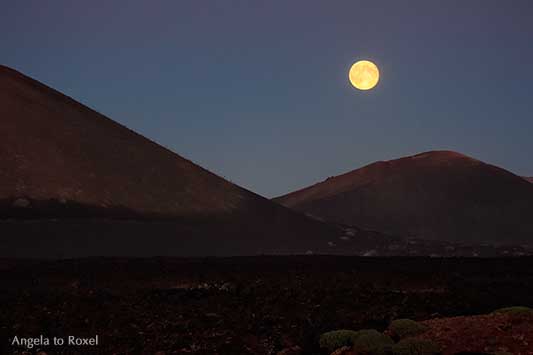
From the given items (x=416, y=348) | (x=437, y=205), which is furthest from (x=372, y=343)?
(x=437, y=205)

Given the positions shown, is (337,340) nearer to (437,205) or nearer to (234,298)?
(234,298)

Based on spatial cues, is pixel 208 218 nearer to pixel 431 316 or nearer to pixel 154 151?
pixel 154 151

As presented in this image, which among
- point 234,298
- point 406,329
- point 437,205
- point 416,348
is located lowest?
point 416,348

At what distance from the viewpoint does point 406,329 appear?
16.7m

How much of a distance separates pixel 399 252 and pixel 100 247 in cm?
4245

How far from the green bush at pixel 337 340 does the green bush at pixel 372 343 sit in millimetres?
427

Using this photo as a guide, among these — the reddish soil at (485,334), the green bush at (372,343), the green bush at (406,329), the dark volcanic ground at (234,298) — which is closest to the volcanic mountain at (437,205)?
the dark volcanic ground at (234,298)

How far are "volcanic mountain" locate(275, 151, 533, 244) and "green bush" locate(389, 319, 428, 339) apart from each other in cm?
14498

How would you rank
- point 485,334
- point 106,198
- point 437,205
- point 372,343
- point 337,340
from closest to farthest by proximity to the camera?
point 372,343
point 485,334
point 337,340
point 106,198
point 437,205

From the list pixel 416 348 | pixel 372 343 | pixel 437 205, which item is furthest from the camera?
pixel 437 205

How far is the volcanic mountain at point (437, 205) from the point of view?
162750 millimetres

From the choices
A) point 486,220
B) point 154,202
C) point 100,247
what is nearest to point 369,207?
point 486,220

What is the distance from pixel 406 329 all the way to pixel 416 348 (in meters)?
2.27

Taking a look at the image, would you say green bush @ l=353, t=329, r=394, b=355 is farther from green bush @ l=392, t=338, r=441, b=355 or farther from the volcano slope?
the volcano slope
